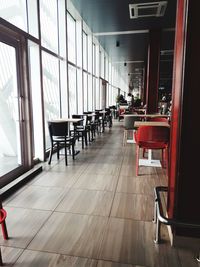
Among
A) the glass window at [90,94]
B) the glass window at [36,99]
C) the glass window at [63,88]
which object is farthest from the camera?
the glass window at [90,94]

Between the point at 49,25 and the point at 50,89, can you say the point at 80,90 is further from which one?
the point at 49,25

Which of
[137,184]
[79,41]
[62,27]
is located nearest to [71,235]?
[137,184]

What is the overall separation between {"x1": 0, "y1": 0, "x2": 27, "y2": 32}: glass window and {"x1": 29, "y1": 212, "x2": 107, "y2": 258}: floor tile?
2.85 meters

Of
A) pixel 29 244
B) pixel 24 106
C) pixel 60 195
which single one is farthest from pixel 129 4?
pixel 29 244

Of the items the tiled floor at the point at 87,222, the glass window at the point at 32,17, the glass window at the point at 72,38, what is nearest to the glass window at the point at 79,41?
the glass window at the point at 72,38

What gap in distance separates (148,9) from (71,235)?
214 inches

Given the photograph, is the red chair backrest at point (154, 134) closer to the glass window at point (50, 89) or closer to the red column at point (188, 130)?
the red column at point (188, 130)

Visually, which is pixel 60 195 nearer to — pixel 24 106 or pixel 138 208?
pixel 138 208

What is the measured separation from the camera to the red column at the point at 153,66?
6.95 meters

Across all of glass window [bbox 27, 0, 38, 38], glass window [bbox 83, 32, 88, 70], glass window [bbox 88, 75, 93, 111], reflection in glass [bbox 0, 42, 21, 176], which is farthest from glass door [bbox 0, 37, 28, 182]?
glass window [bbox 88, 75, 93, 111]

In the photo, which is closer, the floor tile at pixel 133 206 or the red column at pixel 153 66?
the floor tile at pixel 133 206

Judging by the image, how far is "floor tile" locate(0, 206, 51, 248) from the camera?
6.19ft

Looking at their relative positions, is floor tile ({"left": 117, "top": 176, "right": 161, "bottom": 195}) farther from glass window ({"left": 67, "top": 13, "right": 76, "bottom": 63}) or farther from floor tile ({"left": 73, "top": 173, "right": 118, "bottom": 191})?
glass window ({"left": 67, "top": 13, "right": 76, "bottom": 63})

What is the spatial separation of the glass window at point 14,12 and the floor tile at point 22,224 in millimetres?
2651
